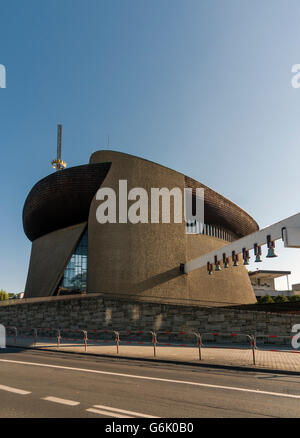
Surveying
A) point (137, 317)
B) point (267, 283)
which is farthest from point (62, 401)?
point (267, 283)

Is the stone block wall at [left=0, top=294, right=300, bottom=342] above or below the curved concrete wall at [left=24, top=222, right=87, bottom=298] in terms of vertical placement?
below

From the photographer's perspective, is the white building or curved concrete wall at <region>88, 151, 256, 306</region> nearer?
curved concrete wall at <region>88, 151, 256, 306</region>

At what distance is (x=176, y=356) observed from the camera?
13547mm

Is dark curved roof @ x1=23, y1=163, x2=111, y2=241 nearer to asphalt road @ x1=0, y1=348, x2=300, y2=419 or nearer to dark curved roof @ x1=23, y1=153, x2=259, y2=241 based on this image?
dark curved roof @ x1=23, y1=153, x2=259, y2=241

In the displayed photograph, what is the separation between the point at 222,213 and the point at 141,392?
105 ft

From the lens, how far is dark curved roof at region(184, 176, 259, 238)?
35594 millimetres

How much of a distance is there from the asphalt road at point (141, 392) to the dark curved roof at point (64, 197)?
23.0 metres

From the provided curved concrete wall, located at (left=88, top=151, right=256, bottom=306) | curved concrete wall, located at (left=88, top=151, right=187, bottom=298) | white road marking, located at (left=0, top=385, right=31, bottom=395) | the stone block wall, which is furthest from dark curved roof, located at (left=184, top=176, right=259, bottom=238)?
white road marking, located at (left=0, top=385, right=31, bottom=395)

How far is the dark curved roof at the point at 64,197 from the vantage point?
106 ft

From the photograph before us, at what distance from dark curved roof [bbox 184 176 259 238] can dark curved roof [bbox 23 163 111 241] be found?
9.73 meters

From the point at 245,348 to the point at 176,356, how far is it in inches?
180

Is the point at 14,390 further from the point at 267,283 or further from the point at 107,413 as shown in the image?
the point at 267,283

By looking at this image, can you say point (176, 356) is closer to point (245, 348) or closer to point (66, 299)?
point (245, 348)
